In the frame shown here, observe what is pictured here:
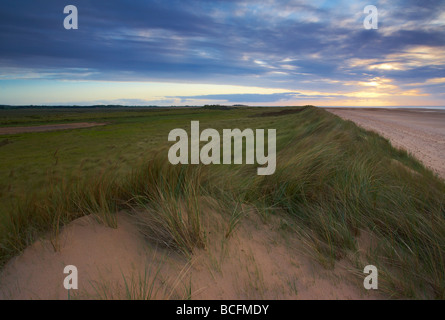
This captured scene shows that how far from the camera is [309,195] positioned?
3.09 m

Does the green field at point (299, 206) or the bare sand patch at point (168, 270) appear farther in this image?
the green field at point (299, 206)

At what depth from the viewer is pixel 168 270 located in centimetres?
193

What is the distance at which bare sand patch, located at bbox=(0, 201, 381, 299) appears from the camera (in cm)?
176

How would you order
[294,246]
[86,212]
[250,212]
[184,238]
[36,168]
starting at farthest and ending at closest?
[36,168], [250,212], [86,212], [294,246], [184,238]

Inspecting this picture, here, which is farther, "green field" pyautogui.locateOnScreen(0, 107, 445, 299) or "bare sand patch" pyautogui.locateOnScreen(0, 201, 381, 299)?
"green field" pyautogui.locateOnScreen(0, 107, 445, 299)

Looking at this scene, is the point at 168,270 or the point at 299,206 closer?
the point at 168,270

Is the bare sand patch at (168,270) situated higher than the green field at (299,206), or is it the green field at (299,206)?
the green field at (299,206)

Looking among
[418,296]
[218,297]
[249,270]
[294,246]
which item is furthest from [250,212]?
[418,296]

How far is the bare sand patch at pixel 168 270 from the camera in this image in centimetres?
176

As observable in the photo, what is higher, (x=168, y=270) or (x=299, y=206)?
(x=299, y=206)

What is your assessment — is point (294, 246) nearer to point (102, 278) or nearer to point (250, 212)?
point (250, 212)

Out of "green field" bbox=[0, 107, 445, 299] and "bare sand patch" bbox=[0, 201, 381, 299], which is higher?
"green field" bbox=[0, 107, 445, 299]
